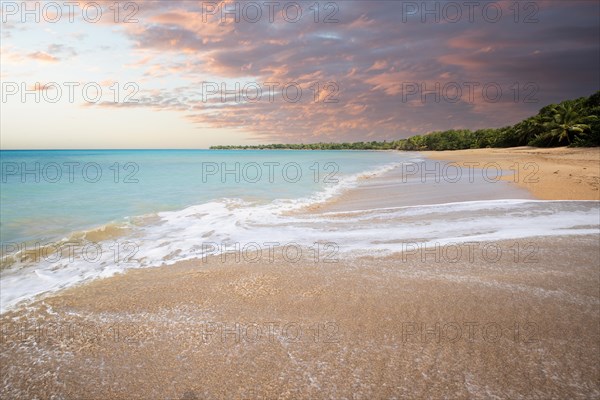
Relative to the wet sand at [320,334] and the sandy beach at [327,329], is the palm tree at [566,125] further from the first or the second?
the wet sand at [320,334]

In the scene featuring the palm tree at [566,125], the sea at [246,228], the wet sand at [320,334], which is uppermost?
the palm tree at [566,125]

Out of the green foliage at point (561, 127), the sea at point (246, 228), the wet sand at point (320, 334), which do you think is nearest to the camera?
the wet sand at point (320, 334)

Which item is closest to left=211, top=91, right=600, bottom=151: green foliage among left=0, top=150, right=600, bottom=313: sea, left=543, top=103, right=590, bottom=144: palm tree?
left=543, top=103, right=590, bottom=144: palm tree

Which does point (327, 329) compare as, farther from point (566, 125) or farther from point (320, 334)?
point (566, 125)

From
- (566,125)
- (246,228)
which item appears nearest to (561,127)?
(566,125)

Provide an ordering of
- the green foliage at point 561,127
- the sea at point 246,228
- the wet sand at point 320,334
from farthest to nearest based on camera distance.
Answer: the green foliage at point 561,127, the sea at point 246,228, the wet sand at point 320,334

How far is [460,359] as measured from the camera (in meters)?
2.93

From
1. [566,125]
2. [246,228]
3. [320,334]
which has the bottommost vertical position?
[320,334]

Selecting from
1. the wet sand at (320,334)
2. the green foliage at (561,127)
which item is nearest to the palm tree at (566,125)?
the green foliage at (561,127)

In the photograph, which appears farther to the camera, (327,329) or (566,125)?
(566,125)

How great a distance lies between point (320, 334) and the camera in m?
3.34

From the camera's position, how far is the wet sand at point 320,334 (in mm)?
2678

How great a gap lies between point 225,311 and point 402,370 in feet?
6.87

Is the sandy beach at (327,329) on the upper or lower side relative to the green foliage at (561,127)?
lower
